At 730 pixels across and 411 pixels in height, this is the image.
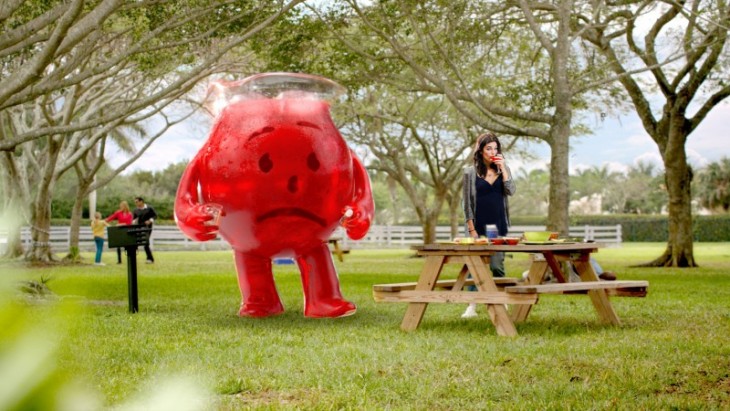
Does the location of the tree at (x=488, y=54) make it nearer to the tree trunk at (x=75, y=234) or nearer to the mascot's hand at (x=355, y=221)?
the mascot's hand at (x=355, y=221)

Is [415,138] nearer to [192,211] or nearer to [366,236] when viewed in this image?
[366,236]

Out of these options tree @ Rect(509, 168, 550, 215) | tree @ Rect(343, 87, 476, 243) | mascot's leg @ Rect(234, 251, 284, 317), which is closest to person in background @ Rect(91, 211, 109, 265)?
tree @ Rect(343, 87, 476, 243)

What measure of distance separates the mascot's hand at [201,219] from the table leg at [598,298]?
334cm

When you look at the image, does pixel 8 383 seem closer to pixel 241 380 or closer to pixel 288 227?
pixel 241 380

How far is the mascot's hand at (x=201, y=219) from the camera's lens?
739cm

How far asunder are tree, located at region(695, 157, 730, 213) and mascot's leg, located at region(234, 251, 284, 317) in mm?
51989

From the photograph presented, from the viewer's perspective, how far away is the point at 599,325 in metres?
7.82

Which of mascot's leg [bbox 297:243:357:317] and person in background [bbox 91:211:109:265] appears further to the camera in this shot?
person in background [bbox 91:211:109:265]

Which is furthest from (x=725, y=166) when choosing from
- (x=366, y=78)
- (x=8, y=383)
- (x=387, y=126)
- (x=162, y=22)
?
(x=8, y=383)

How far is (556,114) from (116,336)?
8.34m

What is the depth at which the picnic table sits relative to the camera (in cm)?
682

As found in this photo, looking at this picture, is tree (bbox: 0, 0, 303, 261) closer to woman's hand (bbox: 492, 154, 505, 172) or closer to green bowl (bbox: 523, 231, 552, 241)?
woman's hand (bbox: 492, 154, 505, 172)

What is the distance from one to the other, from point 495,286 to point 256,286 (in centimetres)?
250

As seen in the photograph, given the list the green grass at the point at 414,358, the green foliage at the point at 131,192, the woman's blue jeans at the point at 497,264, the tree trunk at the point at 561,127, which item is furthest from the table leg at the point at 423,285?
the green foliage at the point at 131,192
